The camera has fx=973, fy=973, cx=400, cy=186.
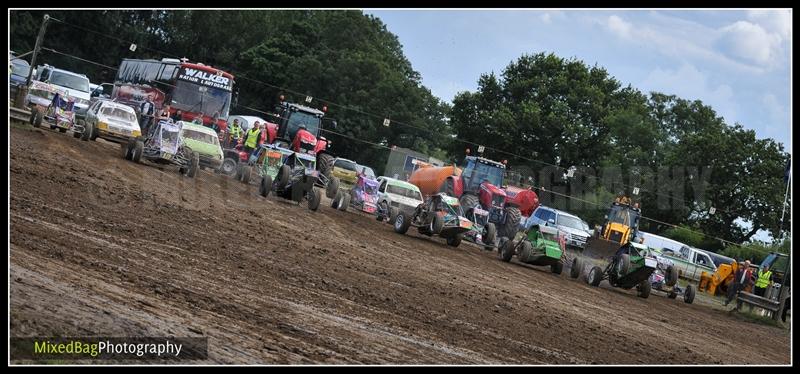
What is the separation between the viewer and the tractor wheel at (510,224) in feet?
96.1

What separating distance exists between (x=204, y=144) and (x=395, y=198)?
5956mm

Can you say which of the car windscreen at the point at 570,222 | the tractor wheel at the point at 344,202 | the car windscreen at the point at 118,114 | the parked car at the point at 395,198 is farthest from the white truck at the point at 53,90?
the car windscreen at the point at 570,222

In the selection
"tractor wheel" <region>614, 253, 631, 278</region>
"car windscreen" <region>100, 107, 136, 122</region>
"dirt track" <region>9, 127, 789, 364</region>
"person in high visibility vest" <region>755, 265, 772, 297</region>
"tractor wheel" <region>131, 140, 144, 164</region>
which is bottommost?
"dirt track" <region>9, 127, 789, 364</region>

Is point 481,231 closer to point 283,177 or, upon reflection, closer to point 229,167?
point 283,177

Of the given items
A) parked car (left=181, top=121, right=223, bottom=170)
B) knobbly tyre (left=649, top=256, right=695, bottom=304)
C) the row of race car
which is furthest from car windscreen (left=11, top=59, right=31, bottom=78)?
knobbly tyre (left=649, top=256, right=695, bottom=304)

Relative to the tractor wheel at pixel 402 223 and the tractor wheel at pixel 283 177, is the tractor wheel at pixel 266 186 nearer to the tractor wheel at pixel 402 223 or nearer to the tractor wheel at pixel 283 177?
the tractor wheel at pixel 283 177

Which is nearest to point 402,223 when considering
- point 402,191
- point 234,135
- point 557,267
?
point 402,191

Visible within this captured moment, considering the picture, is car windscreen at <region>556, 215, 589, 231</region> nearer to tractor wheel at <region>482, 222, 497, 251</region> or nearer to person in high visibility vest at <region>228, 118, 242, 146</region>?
tractor wheel at <region>482, 222, 497, 251</region>

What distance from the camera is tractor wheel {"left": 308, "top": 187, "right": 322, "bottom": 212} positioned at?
24.3 meters

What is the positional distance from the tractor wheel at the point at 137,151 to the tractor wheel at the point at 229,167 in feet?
16.0

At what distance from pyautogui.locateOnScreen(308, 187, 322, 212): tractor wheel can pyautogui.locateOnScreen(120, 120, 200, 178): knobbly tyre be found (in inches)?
141

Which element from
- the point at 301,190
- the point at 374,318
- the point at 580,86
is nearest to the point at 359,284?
the point at 374,318

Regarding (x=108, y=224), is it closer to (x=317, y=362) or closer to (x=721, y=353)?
(x=317, y=362)

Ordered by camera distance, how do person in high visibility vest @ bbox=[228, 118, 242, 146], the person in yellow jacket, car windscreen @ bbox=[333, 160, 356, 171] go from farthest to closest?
car windscreen @ bbox=[333, 160, 356, 171] < person in high visibility vest @ bbox=[228, 118, 242, 146] < the person in yellow jacket
